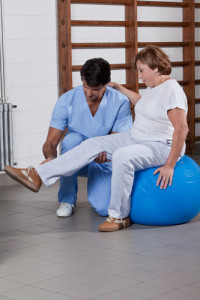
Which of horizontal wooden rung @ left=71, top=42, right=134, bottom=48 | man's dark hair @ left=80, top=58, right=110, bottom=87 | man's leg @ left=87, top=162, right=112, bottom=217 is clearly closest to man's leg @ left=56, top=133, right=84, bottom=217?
man's leg @ left=87, top=162, right=112, bottom=217

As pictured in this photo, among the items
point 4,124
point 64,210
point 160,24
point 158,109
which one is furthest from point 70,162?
point 160,24

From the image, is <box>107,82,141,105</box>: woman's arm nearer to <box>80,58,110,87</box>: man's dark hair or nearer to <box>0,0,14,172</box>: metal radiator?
<box>80,58,110,87</box>: man's dark hair

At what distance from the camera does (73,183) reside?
4078 millimetres

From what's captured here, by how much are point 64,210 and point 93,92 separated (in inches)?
31.0

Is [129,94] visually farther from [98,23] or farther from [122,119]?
[98,23]

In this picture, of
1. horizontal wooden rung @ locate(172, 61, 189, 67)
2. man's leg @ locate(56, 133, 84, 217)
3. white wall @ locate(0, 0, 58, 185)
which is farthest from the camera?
horizontal wooden rung @ locate(172, 61, 189, 67)

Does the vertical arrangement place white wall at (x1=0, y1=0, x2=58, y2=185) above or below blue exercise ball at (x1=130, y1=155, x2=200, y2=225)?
above

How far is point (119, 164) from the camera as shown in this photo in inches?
140

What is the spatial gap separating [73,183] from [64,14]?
2.08m

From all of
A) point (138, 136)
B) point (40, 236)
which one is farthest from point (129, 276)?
point (138, 136)

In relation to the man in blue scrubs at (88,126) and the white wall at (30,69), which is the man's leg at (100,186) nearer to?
the man in blue scrubs at (88,126)

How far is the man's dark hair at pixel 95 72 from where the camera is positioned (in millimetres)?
3740

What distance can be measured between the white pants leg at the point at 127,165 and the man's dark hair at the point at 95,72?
461 mm

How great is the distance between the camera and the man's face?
3.83 meters
